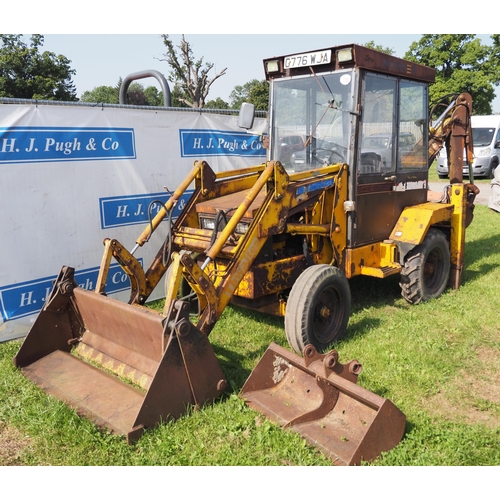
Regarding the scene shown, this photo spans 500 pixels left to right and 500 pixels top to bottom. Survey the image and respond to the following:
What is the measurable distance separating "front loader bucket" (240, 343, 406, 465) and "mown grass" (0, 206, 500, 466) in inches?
4.2

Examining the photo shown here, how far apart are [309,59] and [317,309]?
8.52 ft

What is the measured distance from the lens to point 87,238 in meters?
5.97

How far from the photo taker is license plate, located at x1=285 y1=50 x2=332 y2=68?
5.00 meters

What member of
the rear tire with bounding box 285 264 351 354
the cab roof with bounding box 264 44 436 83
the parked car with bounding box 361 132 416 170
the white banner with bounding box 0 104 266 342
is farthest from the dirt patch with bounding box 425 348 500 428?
the white banner with bounding box 0 104 266 342

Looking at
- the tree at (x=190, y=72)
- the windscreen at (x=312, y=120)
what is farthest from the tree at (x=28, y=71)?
the windscreen at (x=312, y=120)

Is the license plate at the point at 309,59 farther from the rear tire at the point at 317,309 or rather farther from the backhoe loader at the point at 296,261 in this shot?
the rear tire at the point at 317,309

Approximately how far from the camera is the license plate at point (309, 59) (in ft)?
16.4

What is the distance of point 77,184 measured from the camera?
5816 mm

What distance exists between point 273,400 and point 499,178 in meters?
11.4

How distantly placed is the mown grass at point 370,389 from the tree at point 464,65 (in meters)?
31.4

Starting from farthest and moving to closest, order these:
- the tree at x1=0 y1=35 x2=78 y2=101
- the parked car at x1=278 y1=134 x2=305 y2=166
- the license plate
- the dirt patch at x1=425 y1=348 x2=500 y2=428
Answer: the tree at x1=0 y1=35 x2=78 y2=101
the parked car at x1=278 y1=134 x2=305 y2=166
the license plate
the dirt patch at x1=425 y1=348 x2=500 y2=428

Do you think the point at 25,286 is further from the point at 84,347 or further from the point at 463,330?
the point at 463,330

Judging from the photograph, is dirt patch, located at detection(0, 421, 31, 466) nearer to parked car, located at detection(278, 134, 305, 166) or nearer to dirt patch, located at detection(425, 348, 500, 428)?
dirt patch, located at detection(425, 348, 500, 428)

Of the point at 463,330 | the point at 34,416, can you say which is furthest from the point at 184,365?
the point at 463,330
